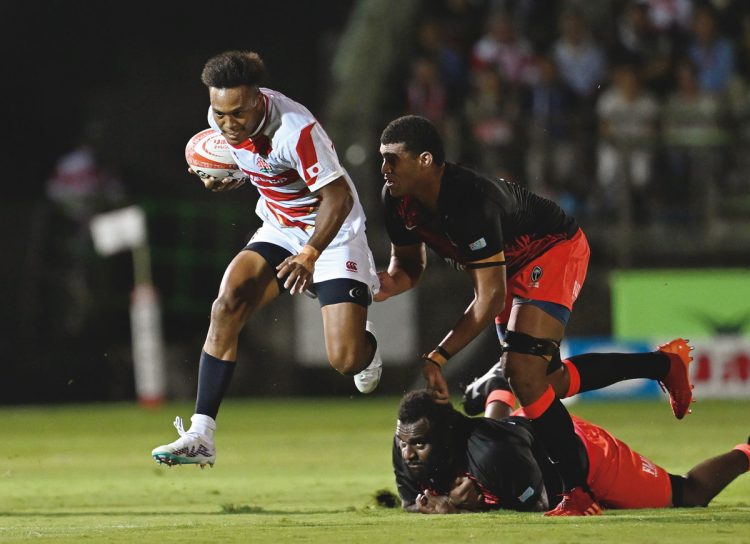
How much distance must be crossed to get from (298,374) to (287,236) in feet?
25.5

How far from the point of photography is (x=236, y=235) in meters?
15.9

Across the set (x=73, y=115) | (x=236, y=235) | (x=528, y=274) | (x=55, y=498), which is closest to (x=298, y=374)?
(x=236, y=235)

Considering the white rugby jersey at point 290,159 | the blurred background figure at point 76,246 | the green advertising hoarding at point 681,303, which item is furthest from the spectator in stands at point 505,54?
the white rugby jersey at point 290,159

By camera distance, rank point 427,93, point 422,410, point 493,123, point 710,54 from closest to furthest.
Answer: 1. point 422,410
2. point 493,123
3. point 710,54
4. point 427,93

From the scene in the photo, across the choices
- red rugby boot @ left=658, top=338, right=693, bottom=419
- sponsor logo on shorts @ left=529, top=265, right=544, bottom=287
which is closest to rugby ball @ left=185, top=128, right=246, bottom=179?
sponsor logo on shorts @ left=529, top=265, right=544, bottom=287

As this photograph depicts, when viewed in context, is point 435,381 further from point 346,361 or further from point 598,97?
point 598,97

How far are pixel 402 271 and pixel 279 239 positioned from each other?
0.72 m

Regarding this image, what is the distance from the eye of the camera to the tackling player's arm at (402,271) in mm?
7988

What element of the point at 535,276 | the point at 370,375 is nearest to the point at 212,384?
the point at 370,375

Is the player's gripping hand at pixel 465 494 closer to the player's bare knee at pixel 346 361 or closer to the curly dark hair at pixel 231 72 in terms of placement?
the player's bare knee at pixel 346 361

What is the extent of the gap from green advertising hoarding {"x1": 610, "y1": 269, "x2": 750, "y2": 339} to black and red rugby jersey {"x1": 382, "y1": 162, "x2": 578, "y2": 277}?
702 centimetres

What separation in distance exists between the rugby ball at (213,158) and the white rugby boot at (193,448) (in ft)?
4.43

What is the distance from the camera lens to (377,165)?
48.3 feet

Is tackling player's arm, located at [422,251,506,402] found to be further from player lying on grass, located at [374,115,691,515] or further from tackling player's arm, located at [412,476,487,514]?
tackling player's arm, located at [412,476,487,514]
